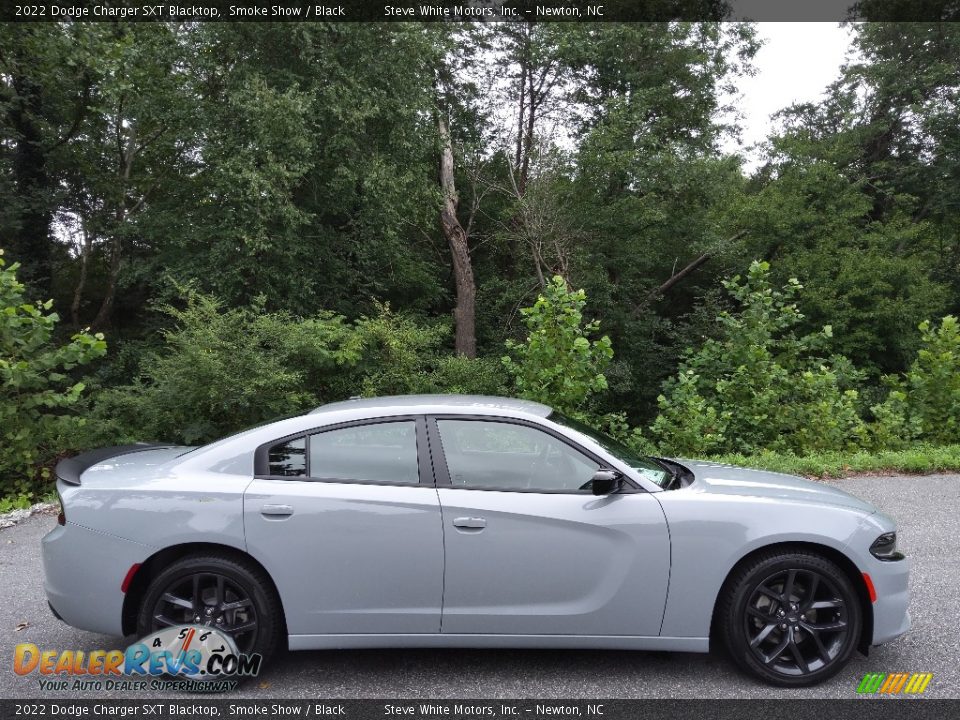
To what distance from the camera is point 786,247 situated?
18.1 m

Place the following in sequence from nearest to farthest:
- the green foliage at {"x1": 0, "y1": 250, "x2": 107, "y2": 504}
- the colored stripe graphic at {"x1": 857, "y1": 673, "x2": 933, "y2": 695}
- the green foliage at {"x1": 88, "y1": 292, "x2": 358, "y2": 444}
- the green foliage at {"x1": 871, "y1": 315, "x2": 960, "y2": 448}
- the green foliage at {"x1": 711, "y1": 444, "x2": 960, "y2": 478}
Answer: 1. the colored stripe graphic at {"x1": 857, "y1": 673, "x2": 933, "y2": 695}
2. the green foliage at {"x1": 0, "y1": 250, "x2": 107, "y2": 504}
3. the green foliage at {"x1": 711, "y1": 444, "x2": 960, "y2": 478}
4. the green foliage at {"x1": 88, "y1": 292, "x2": 358, "y2": 444}
5. the green foliage at {"x1": 871, "y1": 315, "x2": 960, "y2": 448}

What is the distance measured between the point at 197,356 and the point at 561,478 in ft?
23.9

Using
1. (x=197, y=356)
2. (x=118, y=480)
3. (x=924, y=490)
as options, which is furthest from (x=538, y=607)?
(x=197, y=356)

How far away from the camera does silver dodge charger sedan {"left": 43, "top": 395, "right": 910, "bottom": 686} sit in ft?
11.5

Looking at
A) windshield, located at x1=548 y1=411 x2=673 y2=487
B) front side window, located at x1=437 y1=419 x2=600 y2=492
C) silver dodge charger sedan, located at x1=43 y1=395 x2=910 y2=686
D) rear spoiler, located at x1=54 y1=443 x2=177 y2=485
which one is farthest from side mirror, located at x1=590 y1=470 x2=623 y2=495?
rear spoiler, located at x1=54 y1=443 x2=177 y2=485

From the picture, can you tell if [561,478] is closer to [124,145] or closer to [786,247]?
[786,247]

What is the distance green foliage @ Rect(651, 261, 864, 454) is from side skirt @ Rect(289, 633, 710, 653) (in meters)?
5.92

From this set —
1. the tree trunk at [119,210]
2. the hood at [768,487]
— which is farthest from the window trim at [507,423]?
the tree trunk at [119,210]

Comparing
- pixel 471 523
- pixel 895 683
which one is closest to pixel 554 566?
pixel 471 523

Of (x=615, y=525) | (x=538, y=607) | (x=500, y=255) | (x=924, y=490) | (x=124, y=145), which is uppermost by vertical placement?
(x=124, y=145)

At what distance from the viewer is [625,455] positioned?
3.98m

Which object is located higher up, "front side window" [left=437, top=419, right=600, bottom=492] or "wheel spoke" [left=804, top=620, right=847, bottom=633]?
"front side window" [left=437, top=419, right=600, bottom=492]

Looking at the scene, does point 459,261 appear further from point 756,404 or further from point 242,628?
point 242,628

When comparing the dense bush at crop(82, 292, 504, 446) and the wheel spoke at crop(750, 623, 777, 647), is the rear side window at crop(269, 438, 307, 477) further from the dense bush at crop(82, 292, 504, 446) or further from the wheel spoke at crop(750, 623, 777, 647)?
the dense bush at crop(82, 292, 504, 446)
